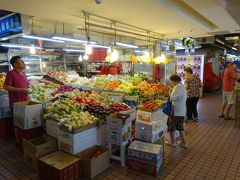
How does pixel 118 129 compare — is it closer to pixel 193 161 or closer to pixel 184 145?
pixel 193 161

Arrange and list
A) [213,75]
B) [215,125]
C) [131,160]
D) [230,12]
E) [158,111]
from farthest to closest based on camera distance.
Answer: [213,75] < [215,125] < [230,12] < [158,111] < [131,160]

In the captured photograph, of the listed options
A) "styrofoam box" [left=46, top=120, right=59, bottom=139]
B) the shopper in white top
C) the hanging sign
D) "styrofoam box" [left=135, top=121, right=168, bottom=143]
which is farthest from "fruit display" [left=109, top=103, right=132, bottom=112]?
the hanging sign

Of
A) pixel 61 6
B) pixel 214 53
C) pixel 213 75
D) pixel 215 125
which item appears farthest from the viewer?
pixel 214 53

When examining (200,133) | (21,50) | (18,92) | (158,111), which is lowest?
(200,133)

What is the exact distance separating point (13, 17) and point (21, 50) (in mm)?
5624

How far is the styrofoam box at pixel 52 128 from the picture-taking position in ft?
12.5

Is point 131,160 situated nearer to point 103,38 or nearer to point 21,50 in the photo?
→ point 103,38

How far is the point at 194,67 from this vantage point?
36.8 ft

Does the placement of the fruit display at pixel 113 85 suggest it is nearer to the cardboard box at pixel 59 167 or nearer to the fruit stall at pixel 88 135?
the fruit stall at pixel 88 135

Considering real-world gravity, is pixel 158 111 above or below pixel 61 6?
below

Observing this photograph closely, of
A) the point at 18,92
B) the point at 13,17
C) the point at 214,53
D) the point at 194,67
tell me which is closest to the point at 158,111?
the point at 18,92

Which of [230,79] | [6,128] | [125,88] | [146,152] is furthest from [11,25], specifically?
[230,79]

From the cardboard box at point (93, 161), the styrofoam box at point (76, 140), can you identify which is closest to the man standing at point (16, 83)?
the styrofoam box at point (76, 140)

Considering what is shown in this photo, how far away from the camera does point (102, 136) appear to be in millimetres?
3938
